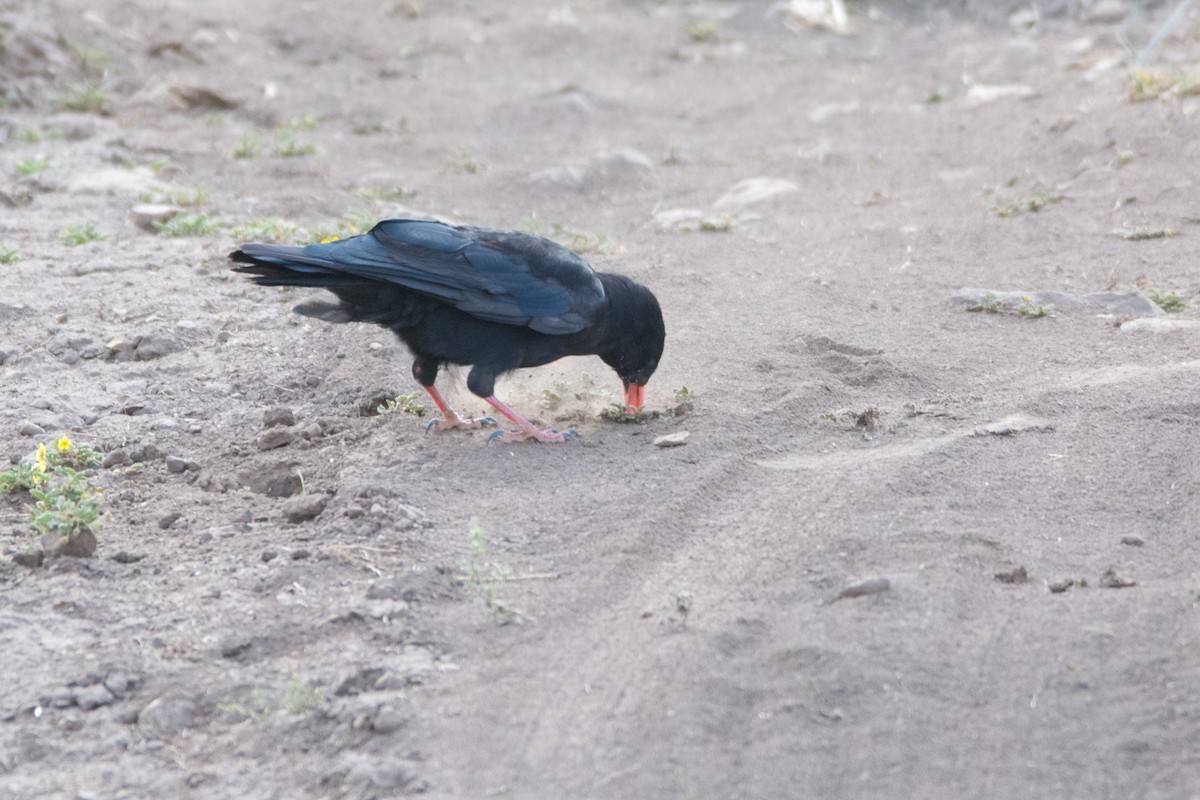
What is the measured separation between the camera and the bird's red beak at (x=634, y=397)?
5.10 metres

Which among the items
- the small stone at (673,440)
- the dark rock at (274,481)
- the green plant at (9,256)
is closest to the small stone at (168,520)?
the dark rock at (274,481)

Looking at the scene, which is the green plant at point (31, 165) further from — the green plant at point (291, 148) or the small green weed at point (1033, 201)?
the small green weed at point (1033, 201)

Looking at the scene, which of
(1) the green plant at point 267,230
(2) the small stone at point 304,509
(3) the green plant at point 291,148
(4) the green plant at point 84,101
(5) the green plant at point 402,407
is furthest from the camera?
(4) the green plant at point 84,101

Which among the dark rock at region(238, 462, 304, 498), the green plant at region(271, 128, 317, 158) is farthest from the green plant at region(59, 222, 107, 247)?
the dark rock at region(238, 462, 304, 498)

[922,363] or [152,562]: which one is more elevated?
[922,363]

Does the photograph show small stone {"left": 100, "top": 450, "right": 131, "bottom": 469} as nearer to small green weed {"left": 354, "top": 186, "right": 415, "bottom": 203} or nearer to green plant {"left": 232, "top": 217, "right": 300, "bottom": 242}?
green plant {"left": 232, "top": 217, "right": 300, "bottom": 242}

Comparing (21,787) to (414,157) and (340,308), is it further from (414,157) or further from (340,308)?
(414,157)

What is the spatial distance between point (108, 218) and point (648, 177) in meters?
3.96

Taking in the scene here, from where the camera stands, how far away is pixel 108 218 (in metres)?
7.80

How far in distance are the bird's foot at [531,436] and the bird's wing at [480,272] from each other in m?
0.42

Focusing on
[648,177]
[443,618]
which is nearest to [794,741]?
[443,618]

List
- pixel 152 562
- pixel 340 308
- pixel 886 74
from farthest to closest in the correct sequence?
1. pixel 886 74
2. pixel 340 308
3. pixel 152 562

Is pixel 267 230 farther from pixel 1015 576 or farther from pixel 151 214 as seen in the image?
pixel 1015 576

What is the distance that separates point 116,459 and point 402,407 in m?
1.15
